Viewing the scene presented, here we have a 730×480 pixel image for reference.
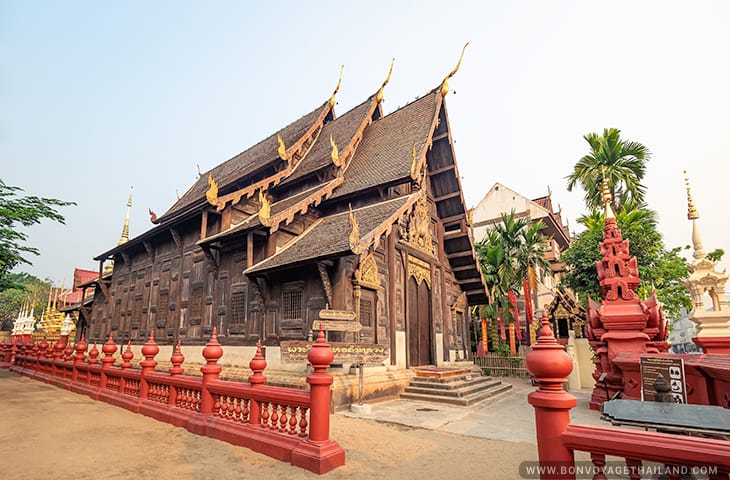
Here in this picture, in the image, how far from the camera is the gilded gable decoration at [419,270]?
1198cm

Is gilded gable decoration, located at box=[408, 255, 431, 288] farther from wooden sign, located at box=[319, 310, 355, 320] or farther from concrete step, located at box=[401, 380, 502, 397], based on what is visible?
wooden sign, located at box=[319, 310, 355, 320]

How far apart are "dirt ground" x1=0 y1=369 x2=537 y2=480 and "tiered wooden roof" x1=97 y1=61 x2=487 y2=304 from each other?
367cm

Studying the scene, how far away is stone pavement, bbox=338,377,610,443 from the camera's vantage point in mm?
6375

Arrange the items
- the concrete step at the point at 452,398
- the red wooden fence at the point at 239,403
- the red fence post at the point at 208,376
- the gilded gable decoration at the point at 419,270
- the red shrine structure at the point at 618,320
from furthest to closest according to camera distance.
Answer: the gilded gable decoration at the point at 419,270 < the concrete step at the point at 452,398 < the red shrine structure at the point at 618,320 < the red fence post at the point at 208,376 < the red wooden fence at the point at 239,403

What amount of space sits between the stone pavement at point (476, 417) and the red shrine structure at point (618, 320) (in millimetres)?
960

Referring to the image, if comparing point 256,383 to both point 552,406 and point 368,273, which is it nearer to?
point 552,406

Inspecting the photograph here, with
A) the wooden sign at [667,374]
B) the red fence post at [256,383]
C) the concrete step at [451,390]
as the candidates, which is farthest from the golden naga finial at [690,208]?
the red fence post at [256,383]

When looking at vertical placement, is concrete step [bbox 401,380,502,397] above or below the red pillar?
below

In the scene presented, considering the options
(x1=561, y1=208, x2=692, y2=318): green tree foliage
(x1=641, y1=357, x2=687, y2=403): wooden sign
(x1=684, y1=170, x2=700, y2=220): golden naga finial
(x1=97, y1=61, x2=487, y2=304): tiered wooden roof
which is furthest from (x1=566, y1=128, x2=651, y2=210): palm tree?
(x1=641, y1=357, x2=687, y2=403): wooden sign

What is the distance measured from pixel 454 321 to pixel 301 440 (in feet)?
37.1

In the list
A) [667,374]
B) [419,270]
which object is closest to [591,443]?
[667,374]

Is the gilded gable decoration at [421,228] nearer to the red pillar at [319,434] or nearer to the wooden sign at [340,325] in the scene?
the wooden sign at [340,325]

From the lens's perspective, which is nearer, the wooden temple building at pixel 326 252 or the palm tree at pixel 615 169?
the wooden temple building at pixel 326 252

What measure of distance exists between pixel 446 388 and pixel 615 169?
15.4 m
